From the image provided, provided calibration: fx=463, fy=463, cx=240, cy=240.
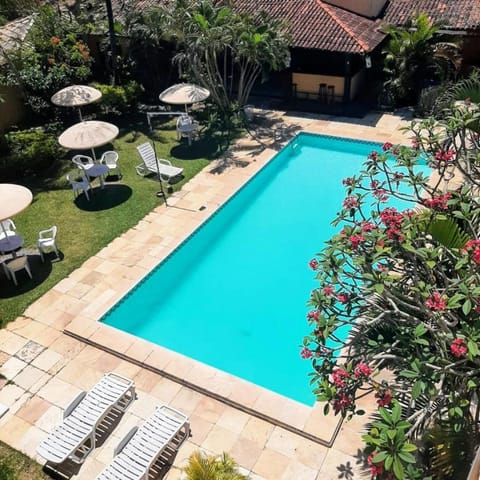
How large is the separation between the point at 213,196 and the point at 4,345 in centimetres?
872

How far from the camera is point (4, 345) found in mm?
11352

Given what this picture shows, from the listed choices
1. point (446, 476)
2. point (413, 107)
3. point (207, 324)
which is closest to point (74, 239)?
point (207, 324)

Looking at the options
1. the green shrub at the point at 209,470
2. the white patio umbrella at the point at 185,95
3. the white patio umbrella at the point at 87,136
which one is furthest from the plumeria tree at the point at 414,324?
the white patio umbrella at the point at 185,95

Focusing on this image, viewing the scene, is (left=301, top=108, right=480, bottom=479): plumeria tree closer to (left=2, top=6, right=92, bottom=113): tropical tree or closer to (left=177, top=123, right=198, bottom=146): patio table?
(left=177, top=123, right=198, bottom=146): patio table

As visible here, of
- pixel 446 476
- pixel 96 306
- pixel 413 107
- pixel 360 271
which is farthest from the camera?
pixel 413 107

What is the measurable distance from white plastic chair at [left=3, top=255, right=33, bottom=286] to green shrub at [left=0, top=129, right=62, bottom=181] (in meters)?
6.32

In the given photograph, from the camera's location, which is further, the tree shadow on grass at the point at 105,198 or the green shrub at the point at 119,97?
the green shrub at the point at 119,97

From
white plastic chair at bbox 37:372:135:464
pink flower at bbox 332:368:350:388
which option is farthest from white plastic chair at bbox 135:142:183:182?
pink flower at bbox 332:368:350:388

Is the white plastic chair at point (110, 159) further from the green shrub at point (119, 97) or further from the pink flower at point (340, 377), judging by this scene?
the pink flower at point (340, 377)

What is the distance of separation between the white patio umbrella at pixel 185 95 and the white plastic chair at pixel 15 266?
10157 mm

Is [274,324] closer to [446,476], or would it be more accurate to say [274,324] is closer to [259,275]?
[259,275]

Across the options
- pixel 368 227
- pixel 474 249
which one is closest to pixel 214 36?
pixel 368 227

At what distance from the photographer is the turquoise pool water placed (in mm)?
11633

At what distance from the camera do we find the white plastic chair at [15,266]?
43.4 feet
